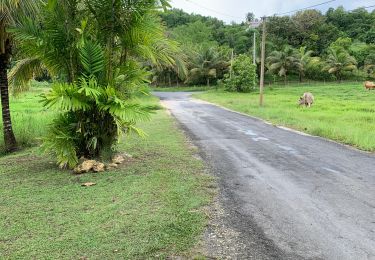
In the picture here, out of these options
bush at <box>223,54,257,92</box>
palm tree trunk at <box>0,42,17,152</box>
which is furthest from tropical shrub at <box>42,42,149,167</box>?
bush at <box>223,54,257,92</box>

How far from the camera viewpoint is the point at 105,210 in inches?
200

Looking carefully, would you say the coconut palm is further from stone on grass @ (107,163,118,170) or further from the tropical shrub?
stone on grass @ (107,163,118,170)

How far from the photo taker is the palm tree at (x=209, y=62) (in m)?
54.3

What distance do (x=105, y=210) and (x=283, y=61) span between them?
53857 mm

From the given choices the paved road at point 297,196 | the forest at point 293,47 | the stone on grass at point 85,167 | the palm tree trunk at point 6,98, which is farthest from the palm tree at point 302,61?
the stone on grass at point 85,167

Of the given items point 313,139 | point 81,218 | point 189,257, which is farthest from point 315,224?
point 313,139

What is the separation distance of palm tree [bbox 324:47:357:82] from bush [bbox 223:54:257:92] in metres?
21.2

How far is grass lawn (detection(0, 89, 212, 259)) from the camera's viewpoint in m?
3.98

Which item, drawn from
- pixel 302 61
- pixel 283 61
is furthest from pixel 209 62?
pixel 302 61

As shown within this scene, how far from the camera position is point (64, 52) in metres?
7.65

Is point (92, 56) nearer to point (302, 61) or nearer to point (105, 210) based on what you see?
point (105, 210)

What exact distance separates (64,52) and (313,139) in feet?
25.0

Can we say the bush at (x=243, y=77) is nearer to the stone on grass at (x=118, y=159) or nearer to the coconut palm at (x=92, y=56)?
the coconut palm at (x=92, y=56)

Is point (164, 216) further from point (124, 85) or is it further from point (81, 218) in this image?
point (124, 85)
